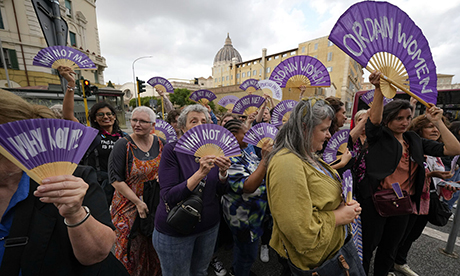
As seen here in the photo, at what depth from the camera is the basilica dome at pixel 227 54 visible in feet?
243

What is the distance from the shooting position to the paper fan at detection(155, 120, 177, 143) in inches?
156

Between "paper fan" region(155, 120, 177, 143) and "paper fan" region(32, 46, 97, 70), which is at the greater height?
"paper fan" region(32, 46, 97, 70)

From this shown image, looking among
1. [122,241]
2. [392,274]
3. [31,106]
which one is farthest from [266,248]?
[31,106]

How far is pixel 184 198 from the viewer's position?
145cm

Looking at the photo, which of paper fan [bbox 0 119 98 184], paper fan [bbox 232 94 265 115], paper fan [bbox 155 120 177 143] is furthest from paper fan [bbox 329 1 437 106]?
paper fan [bbox 155 120 177 143]

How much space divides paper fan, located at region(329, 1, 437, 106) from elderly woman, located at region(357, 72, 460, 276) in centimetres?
21

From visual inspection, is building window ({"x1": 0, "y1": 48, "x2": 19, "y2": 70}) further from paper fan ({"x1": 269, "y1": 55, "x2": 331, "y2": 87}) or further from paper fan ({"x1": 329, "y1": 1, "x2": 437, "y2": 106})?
paper fan ({"x1": 329, "y1": 1, "x2": 437, "y2": 106})

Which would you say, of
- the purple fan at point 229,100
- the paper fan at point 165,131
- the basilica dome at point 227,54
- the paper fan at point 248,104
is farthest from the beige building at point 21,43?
the basilica dome at point 227,54

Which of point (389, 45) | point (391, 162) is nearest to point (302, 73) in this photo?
point (389, 45)

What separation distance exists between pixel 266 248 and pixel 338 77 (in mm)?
40088

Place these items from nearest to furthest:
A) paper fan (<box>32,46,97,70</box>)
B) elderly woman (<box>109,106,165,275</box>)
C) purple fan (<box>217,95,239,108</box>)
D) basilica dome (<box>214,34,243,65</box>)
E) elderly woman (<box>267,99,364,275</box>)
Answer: elderly woman (<box>267,99,364,275</box>) → elderly woman (<box>109,106,165,275</box>) → paper fan (<box>32,46,97,70</box>) → purple fan (<box>217,95,239,108</box>) → basilica dome (<box>214,34,243,65</box>)

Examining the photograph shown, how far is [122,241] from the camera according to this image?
2.01m

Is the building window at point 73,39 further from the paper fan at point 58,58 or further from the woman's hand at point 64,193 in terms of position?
the woman's hand at point 64,193

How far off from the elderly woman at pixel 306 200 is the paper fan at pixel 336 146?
4.10ft
